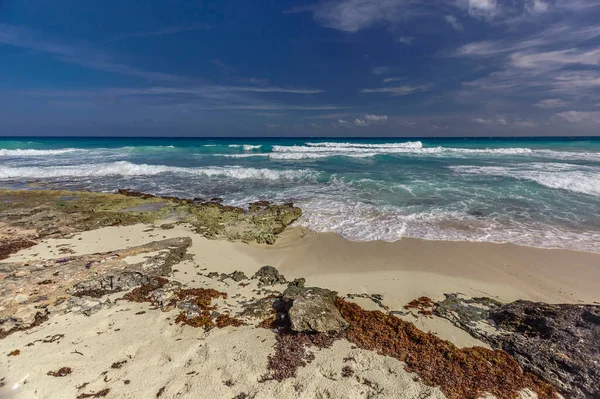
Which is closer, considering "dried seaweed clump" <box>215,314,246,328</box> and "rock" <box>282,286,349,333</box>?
"rock" <box>282,286,349,333</box>

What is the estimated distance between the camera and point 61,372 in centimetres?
329

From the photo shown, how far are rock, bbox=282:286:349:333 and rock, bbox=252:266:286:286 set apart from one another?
0.85 meters

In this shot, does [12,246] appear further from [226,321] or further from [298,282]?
[298,282]

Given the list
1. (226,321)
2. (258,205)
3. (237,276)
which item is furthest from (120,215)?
(226,321)

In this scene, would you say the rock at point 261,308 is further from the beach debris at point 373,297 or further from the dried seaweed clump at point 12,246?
the dried seaweed clump at point 12,246

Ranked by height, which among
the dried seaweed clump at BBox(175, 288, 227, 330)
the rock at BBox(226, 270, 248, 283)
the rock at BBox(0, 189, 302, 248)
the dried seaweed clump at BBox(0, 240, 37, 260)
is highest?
the rock at BBox(0, 189, 302, 248)

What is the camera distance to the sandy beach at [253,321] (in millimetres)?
3164

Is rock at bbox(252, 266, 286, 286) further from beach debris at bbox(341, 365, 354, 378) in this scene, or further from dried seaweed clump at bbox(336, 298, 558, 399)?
beach debris at bbox(341, 365, 354, 378)

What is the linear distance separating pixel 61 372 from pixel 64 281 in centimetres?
220

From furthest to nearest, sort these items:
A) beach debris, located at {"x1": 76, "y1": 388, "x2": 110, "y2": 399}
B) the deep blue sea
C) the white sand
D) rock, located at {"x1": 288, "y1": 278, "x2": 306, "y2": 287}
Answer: the deep blue sea
rock, located at {"x1": 288, "y1": 278, "x2": 306, "y2": 287}
the white sand
beach debris, located at {"x1": 76, "y1": 388, "x2": 110, "y2": 399}

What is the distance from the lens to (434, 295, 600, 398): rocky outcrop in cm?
325

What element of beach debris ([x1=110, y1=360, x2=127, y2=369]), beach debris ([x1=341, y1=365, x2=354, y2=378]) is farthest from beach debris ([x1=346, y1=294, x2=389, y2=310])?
beach debris ([x1=110, y1=360, x2=127, y2=369])

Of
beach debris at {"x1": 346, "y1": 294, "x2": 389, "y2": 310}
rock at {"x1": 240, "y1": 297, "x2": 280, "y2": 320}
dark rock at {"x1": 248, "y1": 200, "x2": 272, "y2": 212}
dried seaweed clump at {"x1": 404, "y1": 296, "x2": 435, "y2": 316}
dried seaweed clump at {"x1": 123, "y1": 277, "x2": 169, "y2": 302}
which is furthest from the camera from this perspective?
dark rock at {"x1": 248, "y1": 200, "x2": 272, "y2": 212}

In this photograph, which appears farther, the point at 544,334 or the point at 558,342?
the point at 544,334
